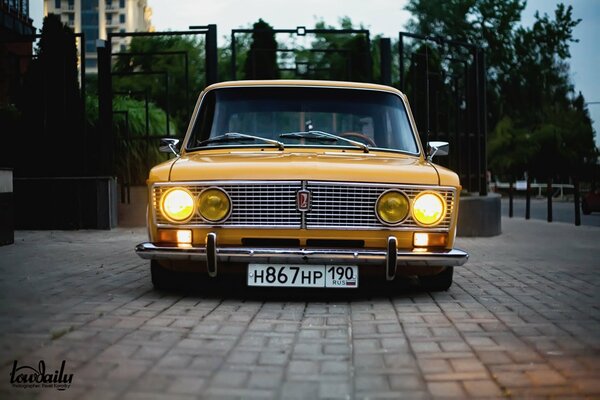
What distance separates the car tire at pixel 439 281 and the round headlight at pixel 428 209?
2.28 feet

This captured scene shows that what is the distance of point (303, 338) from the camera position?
4.16 m

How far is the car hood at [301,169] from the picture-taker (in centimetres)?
514

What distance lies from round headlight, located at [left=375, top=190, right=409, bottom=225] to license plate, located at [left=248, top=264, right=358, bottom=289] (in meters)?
0.41

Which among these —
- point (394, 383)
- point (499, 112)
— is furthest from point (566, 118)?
point (394, 383)

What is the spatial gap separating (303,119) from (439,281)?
5.74 feet

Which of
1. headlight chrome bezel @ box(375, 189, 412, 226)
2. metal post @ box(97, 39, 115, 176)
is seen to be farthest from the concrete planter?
headlight chrome bezel @ box(375, 189, 412, 226)

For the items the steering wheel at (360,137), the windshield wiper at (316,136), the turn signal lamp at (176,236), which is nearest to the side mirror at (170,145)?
the windshield wiper at (316,136)

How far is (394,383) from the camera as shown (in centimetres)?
326

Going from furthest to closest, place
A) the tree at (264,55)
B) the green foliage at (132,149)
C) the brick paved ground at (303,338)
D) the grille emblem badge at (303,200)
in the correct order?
the tree at (264,55), the green foliage at (132,149), the grille emblem badge at (303,200), the brick paved ground at (303,338)

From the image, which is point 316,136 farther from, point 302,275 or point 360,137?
point 302,275

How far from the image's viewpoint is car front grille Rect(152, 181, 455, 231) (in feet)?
16.8

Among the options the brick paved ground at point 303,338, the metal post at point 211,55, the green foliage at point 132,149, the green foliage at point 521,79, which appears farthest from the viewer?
the green foliage at point 521,79

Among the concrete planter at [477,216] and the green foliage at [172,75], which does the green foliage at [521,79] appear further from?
the concrete planter at [477,216]

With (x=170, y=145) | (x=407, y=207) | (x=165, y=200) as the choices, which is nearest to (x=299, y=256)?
(x=407, y=207)
